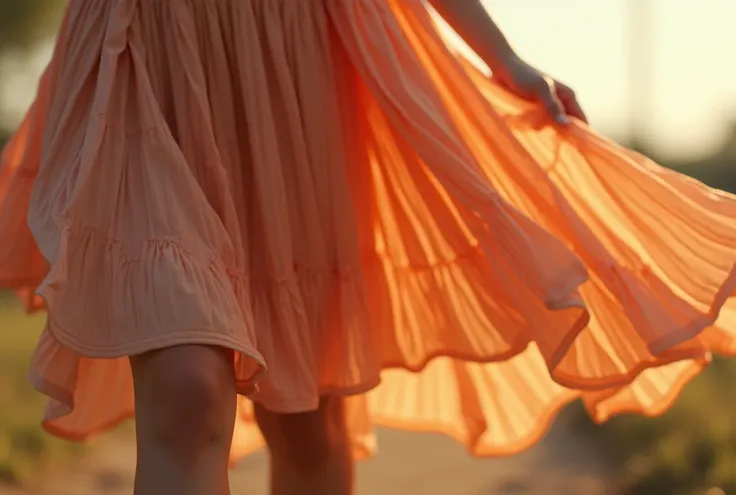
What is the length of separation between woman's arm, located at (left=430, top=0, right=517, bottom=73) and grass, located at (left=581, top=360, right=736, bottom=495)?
1.66m

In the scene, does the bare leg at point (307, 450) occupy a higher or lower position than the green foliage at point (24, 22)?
higher

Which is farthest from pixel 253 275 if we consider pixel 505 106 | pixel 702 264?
pixel 702 264

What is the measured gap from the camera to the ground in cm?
378

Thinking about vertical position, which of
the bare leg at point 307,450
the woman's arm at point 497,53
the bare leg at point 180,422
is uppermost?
the woman's arm at point 497,53

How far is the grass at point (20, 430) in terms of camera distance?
393cm

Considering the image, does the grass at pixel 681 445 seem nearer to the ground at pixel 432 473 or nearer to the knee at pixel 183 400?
the ground at pixel 432 473

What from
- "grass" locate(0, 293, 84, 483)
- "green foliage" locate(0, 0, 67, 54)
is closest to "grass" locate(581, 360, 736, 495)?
"grass" locate(0, 293, 84, 483)

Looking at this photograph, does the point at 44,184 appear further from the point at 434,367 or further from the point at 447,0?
the point at 434,367

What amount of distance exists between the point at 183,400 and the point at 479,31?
89 cm

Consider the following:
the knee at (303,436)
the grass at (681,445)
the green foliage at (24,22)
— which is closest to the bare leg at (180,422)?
the knee at (303,436)

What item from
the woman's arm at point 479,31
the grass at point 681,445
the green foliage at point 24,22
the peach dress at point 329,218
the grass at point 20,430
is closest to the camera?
the peach dress at point 329,218

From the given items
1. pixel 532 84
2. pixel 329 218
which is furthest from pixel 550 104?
pixel 329 218

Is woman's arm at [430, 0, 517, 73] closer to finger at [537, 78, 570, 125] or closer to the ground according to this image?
finger at [537, 78, 570, 125]

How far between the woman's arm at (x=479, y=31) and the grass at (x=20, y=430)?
7.87ft
